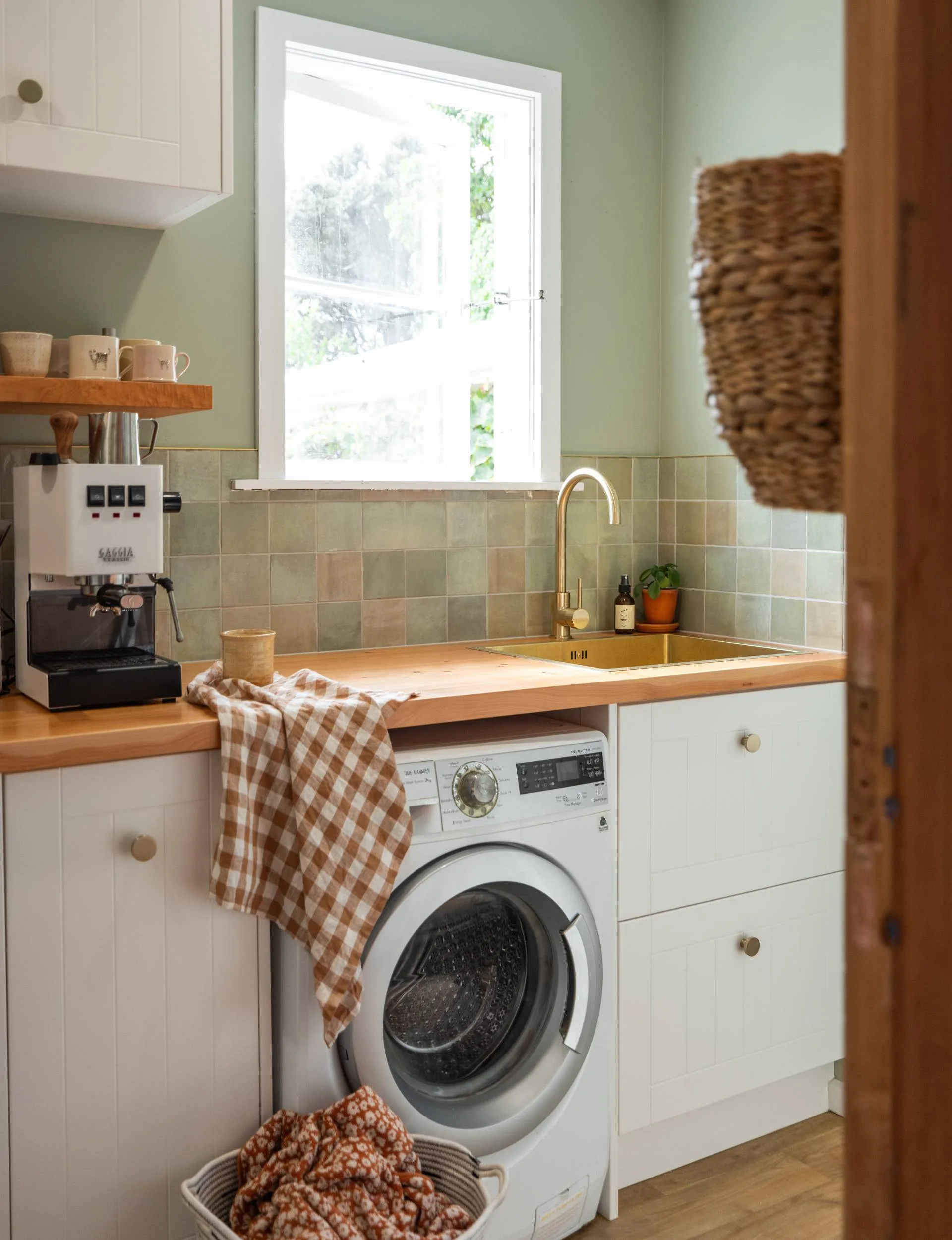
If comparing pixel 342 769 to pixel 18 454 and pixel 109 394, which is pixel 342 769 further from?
pixel 18 454

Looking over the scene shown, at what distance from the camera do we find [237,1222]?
5.62ft

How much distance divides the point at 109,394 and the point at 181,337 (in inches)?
18.7

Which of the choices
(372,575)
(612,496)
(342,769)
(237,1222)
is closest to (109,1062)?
(237,1222)

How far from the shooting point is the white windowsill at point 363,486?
8.25ft

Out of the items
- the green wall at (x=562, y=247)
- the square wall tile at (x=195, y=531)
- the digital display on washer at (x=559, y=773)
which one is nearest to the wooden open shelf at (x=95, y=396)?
the green wall at (x=562, y=247)

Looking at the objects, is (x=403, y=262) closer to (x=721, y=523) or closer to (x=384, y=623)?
(x=384, y=623)

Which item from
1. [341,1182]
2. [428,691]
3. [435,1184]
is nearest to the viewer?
[341,1182]

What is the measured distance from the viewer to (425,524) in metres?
2.79

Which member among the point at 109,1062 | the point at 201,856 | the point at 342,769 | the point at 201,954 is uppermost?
the point at 342,769

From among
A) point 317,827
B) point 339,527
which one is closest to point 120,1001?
point 317,827

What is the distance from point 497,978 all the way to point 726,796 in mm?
615

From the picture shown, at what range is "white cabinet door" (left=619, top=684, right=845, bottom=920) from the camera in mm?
2229

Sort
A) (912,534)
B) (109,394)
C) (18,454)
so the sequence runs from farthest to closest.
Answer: (18,454) → (109,394) → (912,534)

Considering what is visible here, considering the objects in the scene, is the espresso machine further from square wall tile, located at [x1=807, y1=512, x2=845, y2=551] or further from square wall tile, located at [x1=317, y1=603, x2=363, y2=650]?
square wall tile, located at [x1=807, y1=512, x2=845, y2=551]
